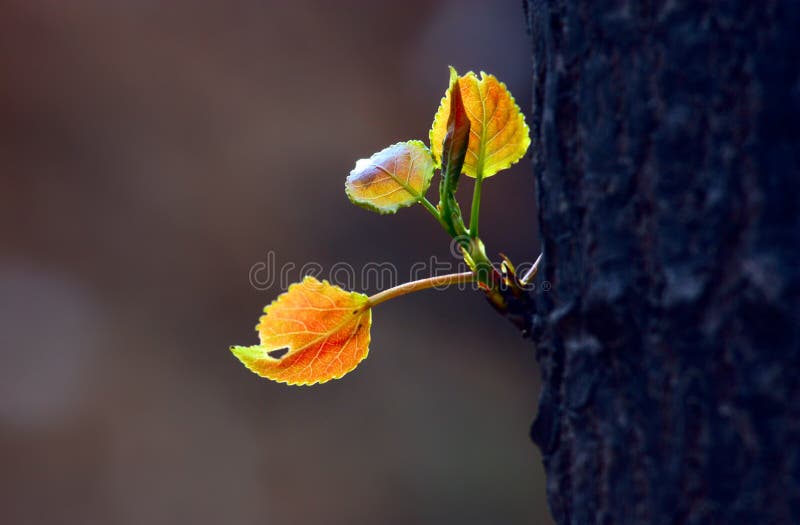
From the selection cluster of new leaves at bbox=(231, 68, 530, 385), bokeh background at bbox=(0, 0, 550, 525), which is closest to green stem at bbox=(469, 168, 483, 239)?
cluster of new leaves at bbox=(231, 68, 530, 385)

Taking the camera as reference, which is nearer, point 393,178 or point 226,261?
point 393,178

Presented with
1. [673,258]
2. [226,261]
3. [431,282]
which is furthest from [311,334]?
[226,261]

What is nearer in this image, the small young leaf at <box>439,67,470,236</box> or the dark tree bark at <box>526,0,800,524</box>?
the dark tree bark at <box>526,0,800,524</box>

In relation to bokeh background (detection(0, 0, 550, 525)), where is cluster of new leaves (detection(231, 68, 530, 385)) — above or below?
below

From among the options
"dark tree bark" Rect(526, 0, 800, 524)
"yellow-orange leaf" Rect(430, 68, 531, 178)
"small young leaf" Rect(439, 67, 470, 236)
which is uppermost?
"yellow-orange leaf" Rect(430, 68, 531, 178)

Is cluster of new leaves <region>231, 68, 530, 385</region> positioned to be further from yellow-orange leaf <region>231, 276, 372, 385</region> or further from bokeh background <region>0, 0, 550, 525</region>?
bokeh background <region>0, 0, 550, 525</region>

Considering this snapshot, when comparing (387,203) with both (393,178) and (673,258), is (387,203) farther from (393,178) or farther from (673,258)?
(673,258)

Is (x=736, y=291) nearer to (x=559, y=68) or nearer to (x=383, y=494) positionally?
(x=559, y=68)

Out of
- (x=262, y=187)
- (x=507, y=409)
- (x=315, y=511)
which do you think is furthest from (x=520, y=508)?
(x=262, y=187)
